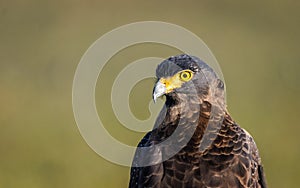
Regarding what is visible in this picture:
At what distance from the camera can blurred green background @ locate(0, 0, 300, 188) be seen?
11977 mm

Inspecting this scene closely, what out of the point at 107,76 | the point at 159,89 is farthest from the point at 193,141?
the point at 107,76

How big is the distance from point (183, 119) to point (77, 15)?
685 centimetres

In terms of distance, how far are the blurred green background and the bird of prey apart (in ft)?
11.9

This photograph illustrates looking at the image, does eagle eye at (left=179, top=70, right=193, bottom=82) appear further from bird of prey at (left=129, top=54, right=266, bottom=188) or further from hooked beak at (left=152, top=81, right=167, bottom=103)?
hooked beak at (left=152, top=81, right=167, bottom=103)

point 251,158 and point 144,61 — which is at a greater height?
point 144,61

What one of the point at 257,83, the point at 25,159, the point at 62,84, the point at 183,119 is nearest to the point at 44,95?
the point at 62,84

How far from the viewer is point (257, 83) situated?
43.7 ft

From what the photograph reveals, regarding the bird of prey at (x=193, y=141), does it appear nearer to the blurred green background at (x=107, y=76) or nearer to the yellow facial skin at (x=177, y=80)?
the yellow facial skin at (x=177, y=80)

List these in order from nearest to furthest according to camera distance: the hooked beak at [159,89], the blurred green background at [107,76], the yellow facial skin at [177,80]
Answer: the hooked beak at [159,89], the yellow facial skin at [177,80], the blurred green background at [107,76]

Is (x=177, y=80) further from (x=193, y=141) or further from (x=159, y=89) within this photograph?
(x=193, y=141)

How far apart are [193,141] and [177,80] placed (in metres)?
0.55

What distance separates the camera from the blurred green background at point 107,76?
1198cm

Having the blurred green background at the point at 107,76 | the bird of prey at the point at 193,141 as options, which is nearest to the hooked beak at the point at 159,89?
the bird of prey at the point at 193,141

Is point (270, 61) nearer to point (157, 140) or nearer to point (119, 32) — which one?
point (119, 32)
